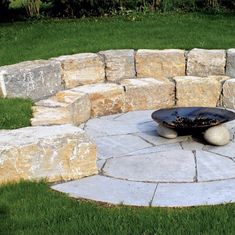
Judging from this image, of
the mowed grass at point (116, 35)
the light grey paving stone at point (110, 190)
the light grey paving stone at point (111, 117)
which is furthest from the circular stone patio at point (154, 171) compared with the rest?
the mowed grass at point (116, 35)

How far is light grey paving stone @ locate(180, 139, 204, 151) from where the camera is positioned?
5.71 meters

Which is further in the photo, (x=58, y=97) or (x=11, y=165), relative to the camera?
(x=58, y=97)

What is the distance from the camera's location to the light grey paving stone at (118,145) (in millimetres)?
5621

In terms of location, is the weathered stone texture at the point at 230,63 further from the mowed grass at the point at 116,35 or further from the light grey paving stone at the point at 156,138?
the light grey paving stone at the point at 156,138

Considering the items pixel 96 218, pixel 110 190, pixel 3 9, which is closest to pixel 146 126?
pixel 110 190

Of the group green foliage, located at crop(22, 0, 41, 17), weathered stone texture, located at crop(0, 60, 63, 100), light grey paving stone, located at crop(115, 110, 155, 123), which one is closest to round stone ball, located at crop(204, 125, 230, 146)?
light grey paving stone, located at crop(115, 110, 155, 123)

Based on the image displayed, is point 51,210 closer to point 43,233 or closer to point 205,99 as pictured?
point 43,233

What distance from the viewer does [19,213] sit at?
159 inches

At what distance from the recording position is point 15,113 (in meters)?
5.80

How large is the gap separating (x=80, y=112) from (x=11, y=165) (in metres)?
2.28

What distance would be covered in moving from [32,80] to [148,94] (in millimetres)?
1522

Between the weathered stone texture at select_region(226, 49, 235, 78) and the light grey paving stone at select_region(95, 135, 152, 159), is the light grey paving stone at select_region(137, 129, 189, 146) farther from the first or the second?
the weathered stone texture at select_region(226, 49, 235, 78)

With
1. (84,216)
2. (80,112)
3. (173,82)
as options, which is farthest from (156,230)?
(173,82)

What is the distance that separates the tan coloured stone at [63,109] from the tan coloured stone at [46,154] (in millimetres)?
717
